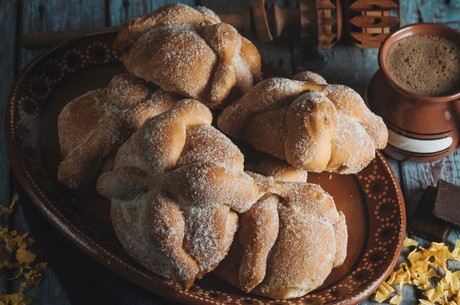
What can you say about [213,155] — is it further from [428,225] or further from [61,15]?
[61,15]

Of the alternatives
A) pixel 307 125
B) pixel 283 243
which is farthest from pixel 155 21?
pixel 283 243

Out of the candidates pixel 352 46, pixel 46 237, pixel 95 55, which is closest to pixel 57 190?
pixel 46 237

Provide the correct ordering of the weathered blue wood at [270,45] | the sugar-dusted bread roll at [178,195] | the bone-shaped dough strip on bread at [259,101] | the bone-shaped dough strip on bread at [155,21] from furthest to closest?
the weathered blue wood at [270,45] < the bone-shaped dough strip on bread at [155,21] < the bone-shaped dough strip on bread at [259,101] < the sugar-dusted bread roll at [178,195]

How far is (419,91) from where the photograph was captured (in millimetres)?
1408

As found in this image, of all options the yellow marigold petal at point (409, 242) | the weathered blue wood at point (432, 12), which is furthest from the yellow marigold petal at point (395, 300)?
the weathered blue wood at point (432, 12)

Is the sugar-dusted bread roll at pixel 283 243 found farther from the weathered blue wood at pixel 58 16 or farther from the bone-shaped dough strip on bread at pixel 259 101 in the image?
the weathered blue wood at pixel 58 16

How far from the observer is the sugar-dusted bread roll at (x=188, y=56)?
1.19 meters

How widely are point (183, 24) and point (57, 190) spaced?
1.17 ft

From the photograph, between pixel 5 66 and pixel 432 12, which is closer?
pixel 5 66

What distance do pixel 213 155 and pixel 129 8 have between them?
724 mm

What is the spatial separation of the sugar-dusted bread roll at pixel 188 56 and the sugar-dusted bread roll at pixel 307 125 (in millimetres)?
50

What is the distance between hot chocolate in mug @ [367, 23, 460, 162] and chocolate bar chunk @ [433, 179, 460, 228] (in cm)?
10

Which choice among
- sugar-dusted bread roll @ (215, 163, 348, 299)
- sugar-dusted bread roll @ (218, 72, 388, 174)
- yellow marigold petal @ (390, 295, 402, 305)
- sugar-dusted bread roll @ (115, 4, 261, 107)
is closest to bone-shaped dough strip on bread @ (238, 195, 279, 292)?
sugar-dusted bread roll @ (215, 163, 348, 299)

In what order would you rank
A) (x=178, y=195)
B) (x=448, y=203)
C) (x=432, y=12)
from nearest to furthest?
(x=178, y=195), (x=448, y=203), (x=432, y=12)
